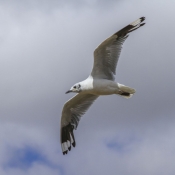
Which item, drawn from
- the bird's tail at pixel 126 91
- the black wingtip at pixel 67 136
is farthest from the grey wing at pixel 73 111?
the bird's tail at pixel 126 91

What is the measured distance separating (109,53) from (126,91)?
1.17m

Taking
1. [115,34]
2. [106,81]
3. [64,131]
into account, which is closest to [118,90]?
[106,81]

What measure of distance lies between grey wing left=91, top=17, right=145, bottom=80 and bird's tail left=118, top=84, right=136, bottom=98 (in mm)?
491

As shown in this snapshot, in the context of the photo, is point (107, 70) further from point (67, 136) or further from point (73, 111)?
point (67, 136)

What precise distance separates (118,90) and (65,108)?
2.20m

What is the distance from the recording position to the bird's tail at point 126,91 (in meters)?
16.3

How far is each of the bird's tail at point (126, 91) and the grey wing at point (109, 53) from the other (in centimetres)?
49

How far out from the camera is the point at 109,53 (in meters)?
16.3

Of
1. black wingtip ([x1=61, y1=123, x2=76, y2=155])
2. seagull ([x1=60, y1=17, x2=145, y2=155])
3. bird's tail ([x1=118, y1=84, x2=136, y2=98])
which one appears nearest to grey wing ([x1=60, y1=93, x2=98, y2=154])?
black wingtip ([x1=61, y1=123, x2=76, y2=155])

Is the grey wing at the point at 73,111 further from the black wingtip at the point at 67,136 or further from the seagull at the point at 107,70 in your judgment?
the seagull at the point at 107,70

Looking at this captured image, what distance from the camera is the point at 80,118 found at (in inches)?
719

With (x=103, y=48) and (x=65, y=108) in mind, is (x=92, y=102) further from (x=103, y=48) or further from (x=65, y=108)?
(x=103, y=48)

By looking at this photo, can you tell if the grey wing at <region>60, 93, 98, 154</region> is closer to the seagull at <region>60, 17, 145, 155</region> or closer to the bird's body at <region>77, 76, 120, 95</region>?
the seagull at <region>60, 17, 145, 155</region>

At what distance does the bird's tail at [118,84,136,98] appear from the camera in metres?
16.3
